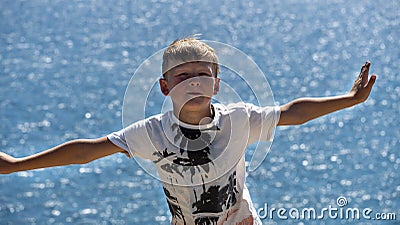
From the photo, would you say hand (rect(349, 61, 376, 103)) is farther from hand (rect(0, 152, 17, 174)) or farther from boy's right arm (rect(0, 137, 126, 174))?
hand (rect(0, 152, 17, 174))

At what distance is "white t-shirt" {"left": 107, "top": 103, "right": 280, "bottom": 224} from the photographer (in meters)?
1.97

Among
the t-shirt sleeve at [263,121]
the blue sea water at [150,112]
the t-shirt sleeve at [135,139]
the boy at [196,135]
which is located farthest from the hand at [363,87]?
the blue sea water at [150,112]

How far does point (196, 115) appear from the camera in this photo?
197 cm

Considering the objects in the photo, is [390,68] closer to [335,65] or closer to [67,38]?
[335,65]

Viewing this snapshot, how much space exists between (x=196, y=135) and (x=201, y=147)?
0.03 m

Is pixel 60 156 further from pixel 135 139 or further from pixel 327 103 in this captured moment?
pixel 327 103

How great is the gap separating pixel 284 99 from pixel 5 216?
8.30 ft

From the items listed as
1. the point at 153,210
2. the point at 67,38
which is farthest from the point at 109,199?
the point at 67,38

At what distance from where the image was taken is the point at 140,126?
6.46 feet

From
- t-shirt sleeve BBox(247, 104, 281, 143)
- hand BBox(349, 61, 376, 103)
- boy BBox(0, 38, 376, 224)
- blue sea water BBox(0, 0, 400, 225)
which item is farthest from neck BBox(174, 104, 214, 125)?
blue sea water BBox(0, 0, 400, 225)

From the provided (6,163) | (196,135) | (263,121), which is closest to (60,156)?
(6,163)

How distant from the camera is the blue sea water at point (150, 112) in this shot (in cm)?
437

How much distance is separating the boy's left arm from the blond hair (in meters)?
0.22

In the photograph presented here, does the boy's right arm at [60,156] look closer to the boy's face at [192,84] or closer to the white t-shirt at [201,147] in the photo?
the white t-shirt at [201,147]
